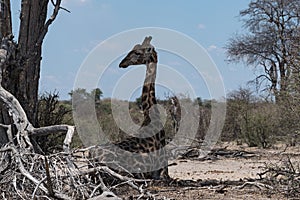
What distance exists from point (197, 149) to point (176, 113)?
146 centimetres

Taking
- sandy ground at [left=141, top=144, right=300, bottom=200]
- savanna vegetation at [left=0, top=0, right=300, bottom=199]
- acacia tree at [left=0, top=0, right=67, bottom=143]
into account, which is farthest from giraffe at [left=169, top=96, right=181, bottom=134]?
acacia tree at [left=0, top=0, right=67, bottom=143]

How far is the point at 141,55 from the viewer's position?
8.14 meters

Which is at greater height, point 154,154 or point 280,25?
point 280,25

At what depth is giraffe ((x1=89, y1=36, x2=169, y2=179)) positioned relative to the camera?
719cm

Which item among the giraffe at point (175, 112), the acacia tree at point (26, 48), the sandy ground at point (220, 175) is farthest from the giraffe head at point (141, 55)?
the giraffe at point (175, 112)

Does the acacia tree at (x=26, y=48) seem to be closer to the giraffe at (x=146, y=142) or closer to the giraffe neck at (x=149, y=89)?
the giraffe at (x=146, y=142)

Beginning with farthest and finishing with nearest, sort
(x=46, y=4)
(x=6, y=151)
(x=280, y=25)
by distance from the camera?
1. (x=280, y=25)
2. (x=46, y=4)
3. (x=6, y=151)

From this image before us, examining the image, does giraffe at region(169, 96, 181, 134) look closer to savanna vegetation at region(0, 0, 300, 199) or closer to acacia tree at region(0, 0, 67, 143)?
savanna vegetation at region(0, 0, 300, 199)

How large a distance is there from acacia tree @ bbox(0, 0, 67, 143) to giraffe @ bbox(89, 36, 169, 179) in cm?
111

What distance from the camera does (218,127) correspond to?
17750 millimetres

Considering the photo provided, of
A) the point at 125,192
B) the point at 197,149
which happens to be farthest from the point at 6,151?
the point at 197,149

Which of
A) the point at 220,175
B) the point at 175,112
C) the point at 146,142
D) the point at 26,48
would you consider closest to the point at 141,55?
the point at 146,142

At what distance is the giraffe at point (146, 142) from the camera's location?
23.6 ft

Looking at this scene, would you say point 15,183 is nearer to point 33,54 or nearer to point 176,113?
point 33,54
